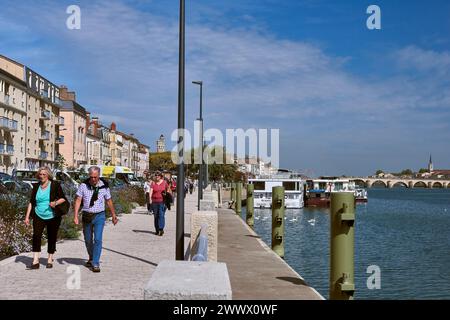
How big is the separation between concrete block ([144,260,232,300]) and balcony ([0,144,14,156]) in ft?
191

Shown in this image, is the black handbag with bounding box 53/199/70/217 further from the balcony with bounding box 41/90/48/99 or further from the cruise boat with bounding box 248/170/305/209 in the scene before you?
the balcony with bounding box 41/90/48/99

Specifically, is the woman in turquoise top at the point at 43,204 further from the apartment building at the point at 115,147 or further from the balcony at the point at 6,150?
the apartment building at the point at 115,147

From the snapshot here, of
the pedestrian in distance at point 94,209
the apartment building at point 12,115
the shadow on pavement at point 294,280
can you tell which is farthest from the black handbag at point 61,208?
the apartment building at point 12,115

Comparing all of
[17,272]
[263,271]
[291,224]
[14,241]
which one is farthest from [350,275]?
[291,224]

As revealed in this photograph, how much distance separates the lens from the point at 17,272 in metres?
9.41

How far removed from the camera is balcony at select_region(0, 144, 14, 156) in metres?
58.0

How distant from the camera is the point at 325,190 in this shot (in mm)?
73438

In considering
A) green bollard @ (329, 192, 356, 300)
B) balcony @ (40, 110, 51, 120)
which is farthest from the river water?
balcony @ (40, 110, 51, 120)

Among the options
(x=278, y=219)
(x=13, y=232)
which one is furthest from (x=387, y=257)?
(x=13, y=232)

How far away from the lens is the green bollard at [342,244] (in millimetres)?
7684

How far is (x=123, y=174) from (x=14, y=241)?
48.9 metres
